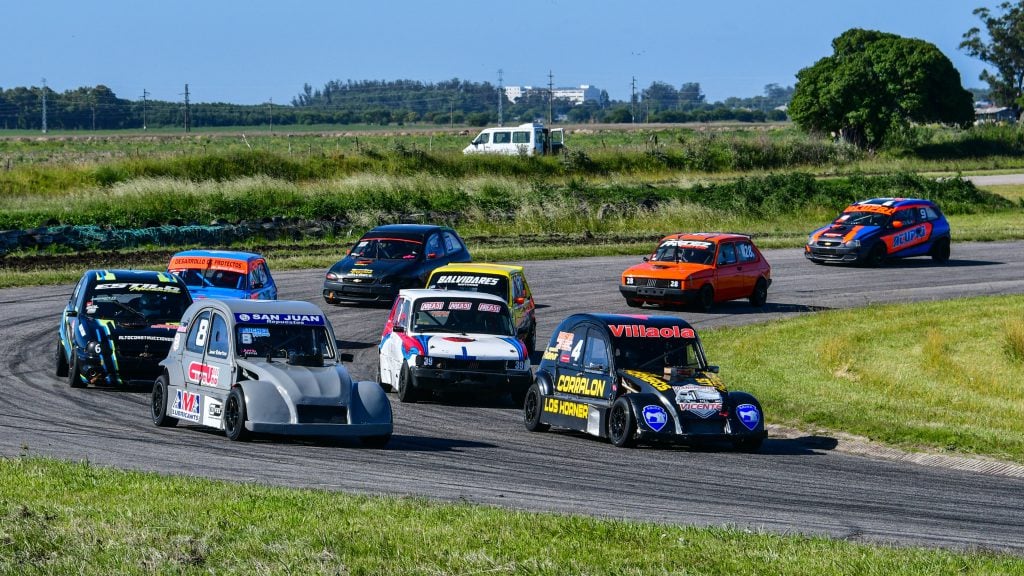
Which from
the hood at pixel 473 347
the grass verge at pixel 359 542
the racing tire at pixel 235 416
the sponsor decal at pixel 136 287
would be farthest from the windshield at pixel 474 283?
the grass verge at pixel 359 542

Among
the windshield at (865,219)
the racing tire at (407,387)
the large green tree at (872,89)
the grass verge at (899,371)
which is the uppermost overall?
the large green tree at (872,89)

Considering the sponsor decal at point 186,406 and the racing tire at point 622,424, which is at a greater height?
the sponsor decal at point 186,406

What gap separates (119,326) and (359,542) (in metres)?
10.9

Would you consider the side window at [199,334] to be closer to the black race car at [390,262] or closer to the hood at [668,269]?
the black race car at [390,262]

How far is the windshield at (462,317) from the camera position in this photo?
20.3 m

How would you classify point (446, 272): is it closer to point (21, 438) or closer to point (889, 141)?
point (21, 438)

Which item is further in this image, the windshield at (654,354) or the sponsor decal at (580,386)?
the windshield at (654,354)

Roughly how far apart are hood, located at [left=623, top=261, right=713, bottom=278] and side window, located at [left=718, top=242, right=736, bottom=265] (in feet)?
1.94

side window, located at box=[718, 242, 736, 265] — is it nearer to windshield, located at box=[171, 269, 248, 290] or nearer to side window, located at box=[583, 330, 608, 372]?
windshield, located at box=[171, 269, 248, 290]

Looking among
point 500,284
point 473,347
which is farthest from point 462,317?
point 500,284

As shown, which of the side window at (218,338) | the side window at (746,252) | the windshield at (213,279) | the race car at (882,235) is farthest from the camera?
the race car at (882,235)

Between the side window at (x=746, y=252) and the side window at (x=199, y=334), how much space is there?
17719 mm

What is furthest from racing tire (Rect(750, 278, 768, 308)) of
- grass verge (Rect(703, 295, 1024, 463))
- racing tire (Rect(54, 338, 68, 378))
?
racing tire (Rect(54, 338, 68, 378))

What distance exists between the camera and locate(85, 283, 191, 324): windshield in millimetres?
19859
